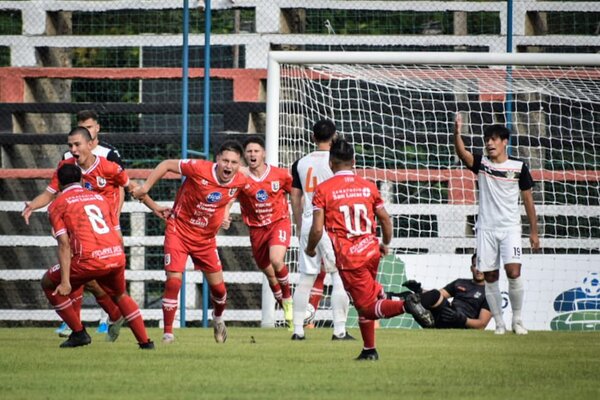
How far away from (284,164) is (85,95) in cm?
362

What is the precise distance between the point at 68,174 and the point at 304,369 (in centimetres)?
279

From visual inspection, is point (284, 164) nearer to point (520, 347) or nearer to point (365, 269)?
point (520, 347)

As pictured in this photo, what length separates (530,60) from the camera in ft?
48.8

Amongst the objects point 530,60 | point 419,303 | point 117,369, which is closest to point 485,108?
point 530,60

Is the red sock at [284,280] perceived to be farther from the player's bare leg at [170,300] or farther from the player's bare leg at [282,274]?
the player's bare leg at [170,300]

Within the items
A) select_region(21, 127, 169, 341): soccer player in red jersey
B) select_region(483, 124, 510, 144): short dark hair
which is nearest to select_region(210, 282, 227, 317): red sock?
select_region(21, 127, 169, 341): soccer player in red jersey

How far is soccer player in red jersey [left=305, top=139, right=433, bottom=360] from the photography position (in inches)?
363

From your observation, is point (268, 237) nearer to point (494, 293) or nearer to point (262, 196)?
point (262, 196)

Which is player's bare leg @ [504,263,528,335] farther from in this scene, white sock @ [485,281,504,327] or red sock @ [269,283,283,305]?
red sock @ [269,283,283,305]

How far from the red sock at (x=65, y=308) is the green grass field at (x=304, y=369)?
10.6 inches

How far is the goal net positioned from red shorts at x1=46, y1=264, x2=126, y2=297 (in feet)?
17.1

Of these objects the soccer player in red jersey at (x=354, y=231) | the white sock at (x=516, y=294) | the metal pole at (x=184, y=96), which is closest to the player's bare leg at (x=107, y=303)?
the soccer player in red jersey at (x=354, y=231)

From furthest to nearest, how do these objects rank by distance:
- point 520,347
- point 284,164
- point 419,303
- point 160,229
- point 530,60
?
point 160,229 → point 284,164 → point 530,60 → point 520,347 → point 419,303

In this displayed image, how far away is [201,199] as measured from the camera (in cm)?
1181
